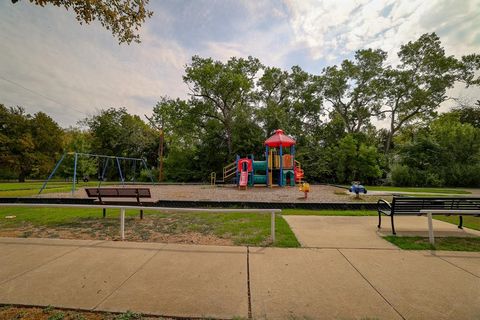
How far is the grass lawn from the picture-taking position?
15.4 ft

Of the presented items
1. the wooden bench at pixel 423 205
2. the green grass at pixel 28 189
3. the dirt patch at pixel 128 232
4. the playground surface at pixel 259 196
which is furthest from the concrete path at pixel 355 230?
the green grass at pixel 28 189

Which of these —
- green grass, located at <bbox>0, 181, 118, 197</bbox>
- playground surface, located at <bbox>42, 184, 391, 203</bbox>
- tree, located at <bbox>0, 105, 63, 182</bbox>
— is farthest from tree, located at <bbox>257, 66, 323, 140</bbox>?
tree, located at <bbox>0, 105, 63, 182</bbox>

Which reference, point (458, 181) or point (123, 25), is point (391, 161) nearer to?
point (458, 181)

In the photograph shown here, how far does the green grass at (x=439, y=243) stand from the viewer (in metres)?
4.13

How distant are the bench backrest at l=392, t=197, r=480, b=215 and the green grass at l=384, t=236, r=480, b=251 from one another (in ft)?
2.01

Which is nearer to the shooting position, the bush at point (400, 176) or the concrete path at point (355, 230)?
the concrete path at point (355, 230)

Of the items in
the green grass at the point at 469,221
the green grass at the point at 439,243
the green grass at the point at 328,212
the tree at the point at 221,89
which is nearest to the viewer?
the green grass at the point at 439,243

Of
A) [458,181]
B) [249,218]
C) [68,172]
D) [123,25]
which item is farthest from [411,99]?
[68,172]

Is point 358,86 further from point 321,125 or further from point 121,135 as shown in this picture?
point 121,135

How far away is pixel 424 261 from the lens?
355 cm

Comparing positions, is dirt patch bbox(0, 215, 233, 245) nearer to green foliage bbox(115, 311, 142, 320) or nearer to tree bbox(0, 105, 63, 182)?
green foliage bbox(115, 311, 142, 320)

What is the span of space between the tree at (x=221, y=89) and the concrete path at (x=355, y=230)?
743 inches

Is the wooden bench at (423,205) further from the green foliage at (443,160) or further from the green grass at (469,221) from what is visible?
the green foliage at (443,160)

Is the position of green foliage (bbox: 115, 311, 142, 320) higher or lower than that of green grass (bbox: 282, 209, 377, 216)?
lower
